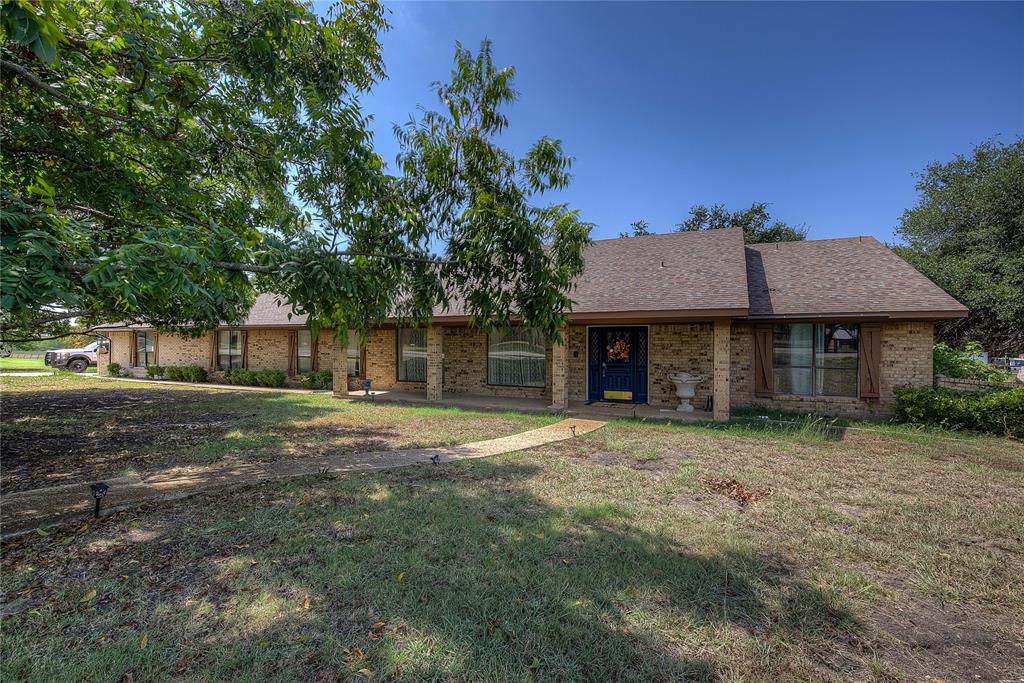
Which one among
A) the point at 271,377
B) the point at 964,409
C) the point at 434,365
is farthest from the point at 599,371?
the point at 271,377

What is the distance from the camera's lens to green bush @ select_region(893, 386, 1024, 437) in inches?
312

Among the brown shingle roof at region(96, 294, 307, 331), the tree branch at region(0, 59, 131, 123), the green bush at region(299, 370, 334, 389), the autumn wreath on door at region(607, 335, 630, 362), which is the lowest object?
the green bush at region(299, 370, 334, 389)

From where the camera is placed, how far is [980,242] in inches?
700

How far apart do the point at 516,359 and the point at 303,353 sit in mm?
9567

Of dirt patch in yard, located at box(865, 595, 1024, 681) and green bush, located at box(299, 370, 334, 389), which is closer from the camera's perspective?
dirt patch in yard, located at box(865, 595, 1024, 681)

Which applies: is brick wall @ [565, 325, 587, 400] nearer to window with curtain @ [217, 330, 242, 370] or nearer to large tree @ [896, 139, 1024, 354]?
window with curtain @ [217, 330, 242, 370]

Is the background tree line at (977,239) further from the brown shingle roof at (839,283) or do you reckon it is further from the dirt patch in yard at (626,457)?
the dirt patch in yard at (626,457)

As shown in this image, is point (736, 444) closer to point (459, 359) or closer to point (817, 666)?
point (817, 666)

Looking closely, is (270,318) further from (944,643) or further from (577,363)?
(944,643)

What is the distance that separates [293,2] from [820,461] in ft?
31.8

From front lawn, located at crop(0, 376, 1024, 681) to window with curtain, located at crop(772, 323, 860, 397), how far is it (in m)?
5.37

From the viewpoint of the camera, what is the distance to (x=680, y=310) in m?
9.41

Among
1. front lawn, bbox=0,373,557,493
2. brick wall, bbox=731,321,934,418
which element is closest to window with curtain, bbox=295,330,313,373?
front lawn, bbox=0,373,557,493

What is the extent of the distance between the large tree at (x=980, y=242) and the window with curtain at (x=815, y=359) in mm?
11374
